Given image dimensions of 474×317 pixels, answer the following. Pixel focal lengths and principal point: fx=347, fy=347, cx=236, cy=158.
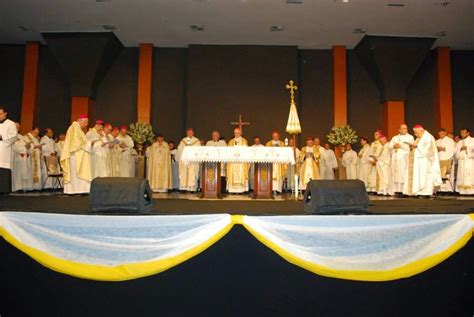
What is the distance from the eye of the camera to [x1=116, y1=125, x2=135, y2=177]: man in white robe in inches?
465

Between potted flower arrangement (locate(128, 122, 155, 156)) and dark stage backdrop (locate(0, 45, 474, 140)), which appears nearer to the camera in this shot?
potted flower arrangement (locate(128, 122, 155, 156))

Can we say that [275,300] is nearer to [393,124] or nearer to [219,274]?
[219,274]

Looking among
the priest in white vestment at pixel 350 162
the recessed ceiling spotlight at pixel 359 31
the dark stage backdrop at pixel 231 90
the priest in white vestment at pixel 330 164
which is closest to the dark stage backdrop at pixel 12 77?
the dark stage backdrop at pixel 231 90

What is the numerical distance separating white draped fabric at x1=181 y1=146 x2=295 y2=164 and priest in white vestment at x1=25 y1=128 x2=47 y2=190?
6.90 metres

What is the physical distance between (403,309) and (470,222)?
1196 millimetres

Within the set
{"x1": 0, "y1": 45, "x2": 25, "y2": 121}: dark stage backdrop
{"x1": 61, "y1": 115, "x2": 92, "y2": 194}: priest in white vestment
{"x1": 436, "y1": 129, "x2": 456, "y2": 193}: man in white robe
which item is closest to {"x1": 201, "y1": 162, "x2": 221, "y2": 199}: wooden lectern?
{"x1": 61, "y1": 115, "x2": 92, "y2": 194}: priest in white vestment

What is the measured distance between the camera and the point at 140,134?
1295cm

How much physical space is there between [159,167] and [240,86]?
462cm

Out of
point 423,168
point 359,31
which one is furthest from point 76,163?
point 359,31

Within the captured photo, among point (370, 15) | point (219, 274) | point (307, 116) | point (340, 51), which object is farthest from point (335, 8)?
point (219, 274)

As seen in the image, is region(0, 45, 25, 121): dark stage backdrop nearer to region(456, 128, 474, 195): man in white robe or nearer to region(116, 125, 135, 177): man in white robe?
region(116, 125, 135, 177): man in white robe

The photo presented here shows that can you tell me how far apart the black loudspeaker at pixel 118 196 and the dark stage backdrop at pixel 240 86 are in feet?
32.1

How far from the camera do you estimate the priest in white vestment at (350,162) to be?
1323 centimetres

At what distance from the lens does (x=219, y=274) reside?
386 cm
